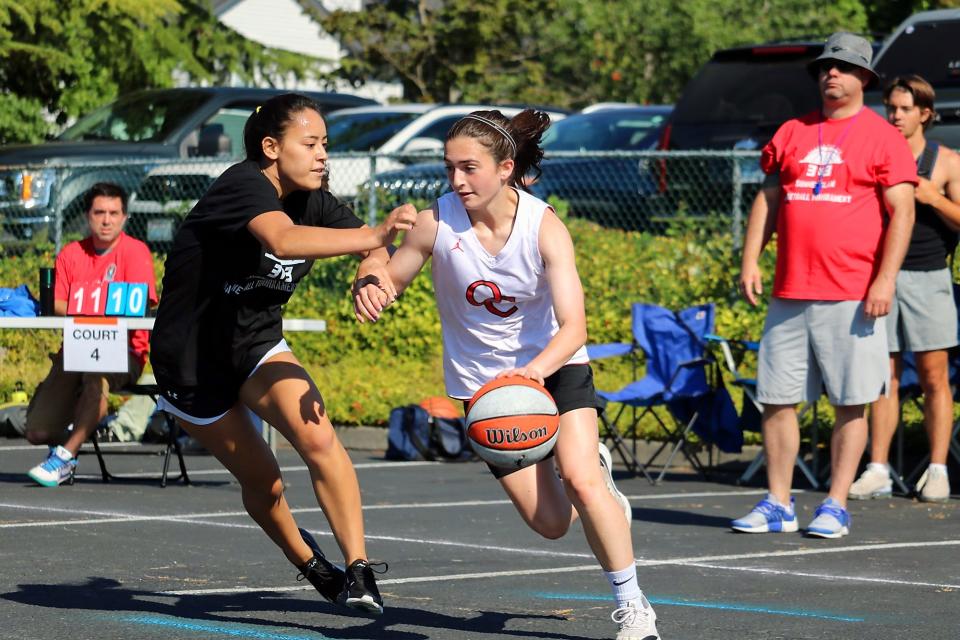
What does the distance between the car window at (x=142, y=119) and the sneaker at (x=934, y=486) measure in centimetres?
1055

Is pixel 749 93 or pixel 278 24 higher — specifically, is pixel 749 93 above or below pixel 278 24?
below

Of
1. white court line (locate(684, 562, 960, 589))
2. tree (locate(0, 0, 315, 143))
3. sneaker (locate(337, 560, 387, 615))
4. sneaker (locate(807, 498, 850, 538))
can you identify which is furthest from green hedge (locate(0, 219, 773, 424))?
sneaker (locate(337, 560, 387, 615))

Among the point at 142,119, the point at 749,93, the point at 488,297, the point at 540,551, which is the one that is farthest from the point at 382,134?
the point at 488,297

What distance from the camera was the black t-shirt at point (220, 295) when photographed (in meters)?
6.42

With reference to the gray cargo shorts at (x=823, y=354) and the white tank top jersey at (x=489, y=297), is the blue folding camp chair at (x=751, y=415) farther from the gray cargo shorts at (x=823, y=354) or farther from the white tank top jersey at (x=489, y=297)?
the white tank top jersey at (x=489, y=297)

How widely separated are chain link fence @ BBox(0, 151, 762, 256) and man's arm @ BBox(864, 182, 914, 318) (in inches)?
211

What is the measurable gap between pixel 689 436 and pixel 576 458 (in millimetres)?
6358

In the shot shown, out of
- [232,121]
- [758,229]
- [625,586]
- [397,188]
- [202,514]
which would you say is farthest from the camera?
[232,121]

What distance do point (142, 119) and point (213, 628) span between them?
44.3 feet

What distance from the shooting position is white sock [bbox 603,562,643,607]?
591 cm

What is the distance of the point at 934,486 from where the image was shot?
10219 millimetres

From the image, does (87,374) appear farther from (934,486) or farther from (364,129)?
(364,129)

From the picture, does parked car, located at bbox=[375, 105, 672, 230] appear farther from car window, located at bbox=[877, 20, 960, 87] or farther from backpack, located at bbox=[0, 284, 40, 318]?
backpack, located at bbox=[0, 284, 40, 318]

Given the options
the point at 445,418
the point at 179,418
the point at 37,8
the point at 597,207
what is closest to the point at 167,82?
the point at 37,8
